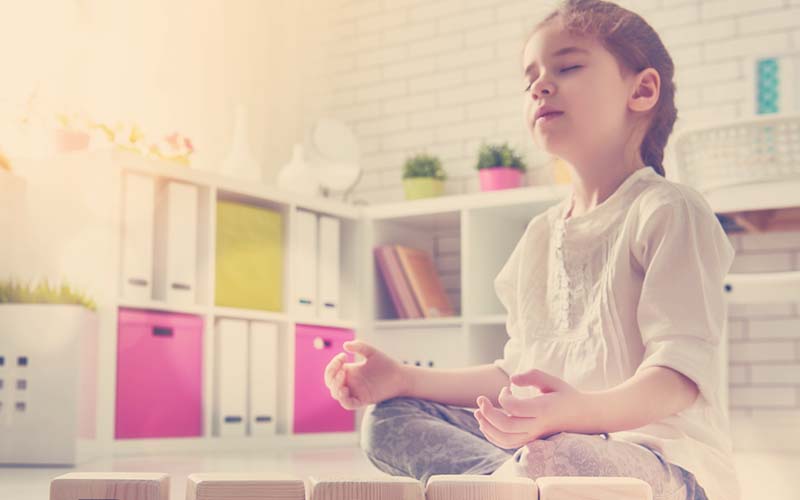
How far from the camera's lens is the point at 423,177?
3814 mm

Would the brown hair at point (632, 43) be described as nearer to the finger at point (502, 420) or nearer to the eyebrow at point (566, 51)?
the eyebrow at point (566, 51)

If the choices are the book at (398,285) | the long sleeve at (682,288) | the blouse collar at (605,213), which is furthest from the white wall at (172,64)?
the long sleeve at (682,288)

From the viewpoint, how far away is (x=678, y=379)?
1.05m

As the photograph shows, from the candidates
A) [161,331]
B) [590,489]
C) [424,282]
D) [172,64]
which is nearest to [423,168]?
[424,282]

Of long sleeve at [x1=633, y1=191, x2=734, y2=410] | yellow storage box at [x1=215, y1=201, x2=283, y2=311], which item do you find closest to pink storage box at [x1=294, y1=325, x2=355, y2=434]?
yellow storage box at [x1=215, y1=201, x2=283, y2=311]

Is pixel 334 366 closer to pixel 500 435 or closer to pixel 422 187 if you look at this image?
pixel 500 435

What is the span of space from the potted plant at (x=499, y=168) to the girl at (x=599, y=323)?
2.29 m

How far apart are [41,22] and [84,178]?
29.5 inches

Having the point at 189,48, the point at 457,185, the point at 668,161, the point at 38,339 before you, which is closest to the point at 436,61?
the point at 457,185

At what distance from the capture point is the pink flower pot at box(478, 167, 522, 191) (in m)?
3.67

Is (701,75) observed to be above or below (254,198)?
above

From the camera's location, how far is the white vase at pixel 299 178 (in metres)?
3.69

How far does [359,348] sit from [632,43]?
0.49m

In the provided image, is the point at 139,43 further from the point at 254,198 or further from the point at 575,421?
the point at 575,421
